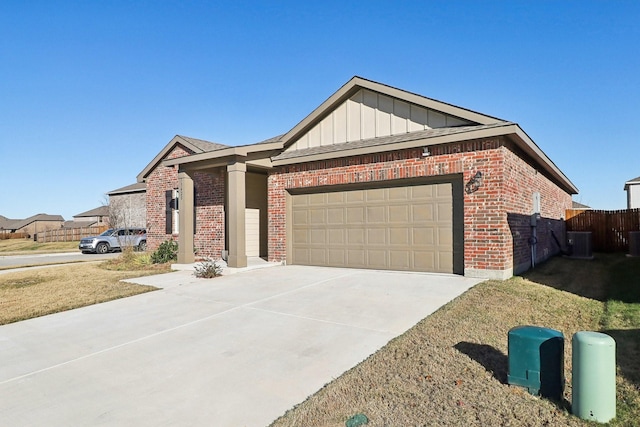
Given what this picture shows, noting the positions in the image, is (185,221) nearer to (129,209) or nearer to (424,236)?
(424,236)

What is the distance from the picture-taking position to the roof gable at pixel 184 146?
50.8 feet

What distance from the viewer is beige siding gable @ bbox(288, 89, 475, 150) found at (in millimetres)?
9570

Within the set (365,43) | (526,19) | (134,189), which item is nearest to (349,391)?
(526,19)

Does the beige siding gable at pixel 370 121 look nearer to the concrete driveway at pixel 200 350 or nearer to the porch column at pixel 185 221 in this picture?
the porch column at pixel 185 221

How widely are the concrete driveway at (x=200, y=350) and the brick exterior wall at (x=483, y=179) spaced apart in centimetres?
113

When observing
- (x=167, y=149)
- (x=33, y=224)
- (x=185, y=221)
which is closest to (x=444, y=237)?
(x=185, y=221)

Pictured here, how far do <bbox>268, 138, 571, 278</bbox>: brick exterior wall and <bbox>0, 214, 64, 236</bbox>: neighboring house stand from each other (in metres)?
79.8

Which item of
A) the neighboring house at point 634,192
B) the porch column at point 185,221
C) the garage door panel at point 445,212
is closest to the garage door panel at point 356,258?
the garage door panel at point 445,212

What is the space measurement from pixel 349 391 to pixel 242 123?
14618mm

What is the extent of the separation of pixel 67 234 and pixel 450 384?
42.1 metres

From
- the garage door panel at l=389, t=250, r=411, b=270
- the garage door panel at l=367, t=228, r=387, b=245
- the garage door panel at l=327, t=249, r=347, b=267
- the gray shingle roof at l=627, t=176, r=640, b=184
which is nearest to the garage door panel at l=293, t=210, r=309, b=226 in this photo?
the garage door panel at l=327, t=249, r=347, b=267

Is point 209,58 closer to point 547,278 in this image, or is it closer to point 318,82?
point 318,82

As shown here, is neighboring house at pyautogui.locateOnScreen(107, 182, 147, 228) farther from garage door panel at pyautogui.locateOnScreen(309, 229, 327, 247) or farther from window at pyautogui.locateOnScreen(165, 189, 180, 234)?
garage door panel at pyautogui.locateOnScreen(309, 229, 327, 247)

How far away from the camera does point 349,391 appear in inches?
133
